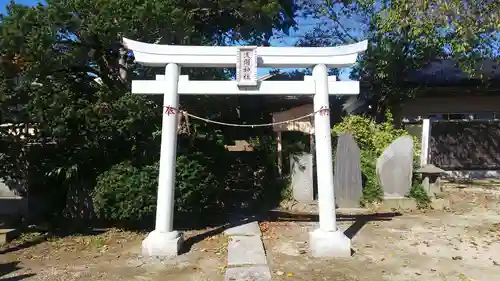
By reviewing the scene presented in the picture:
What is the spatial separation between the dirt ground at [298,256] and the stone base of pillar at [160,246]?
162 mm

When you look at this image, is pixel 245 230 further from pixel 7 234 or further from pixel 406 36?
pixel 406 36

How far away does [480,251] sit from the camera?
20.0ft

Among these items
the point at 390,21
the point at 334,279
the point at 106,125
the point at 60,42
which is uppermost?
the point at 390,21

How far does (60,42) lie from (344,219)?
6.46 metres

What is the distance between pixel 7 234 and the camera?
6.88 metres

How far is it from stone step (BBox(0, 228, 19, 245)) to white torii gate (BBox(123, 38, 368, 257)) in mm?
2687

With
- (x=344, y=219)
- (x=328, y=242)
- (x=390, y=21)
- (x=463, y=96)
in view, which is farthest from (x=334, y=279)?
(x=463, y=96)

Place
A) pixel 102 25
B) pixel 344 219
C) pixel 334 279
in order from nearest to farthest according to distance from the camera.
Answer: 1. pixel 334 279
2. pixel 102 25
3. pixel 344 219

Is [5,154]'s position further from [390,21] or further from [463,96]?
[463,96]

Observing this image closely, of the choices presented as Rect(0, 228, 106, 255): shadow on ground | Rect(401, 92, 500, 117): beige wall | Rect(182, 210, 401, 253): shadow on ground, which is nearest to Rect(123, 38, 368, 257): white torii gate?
Rect(182, 210, 401, 253): shadow on ground

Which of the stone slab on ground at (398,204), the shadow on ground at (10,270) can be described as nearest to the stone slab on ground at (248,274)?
the shadow on ground at (10,270)

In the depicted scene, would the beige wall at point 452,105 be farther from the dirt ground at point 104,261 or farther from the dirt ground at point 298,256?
the dirt ground at point 104,261

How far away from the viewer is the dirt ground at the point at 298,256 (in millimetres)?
5238

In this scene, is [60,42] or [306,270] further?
[60,42]
